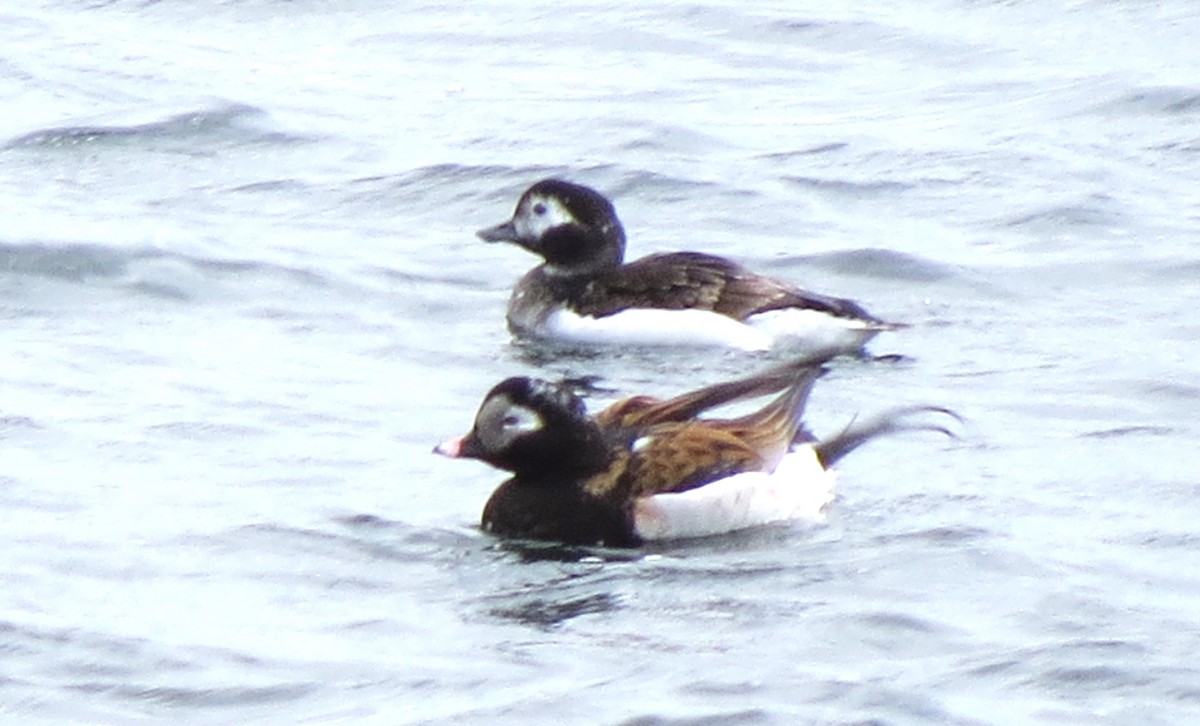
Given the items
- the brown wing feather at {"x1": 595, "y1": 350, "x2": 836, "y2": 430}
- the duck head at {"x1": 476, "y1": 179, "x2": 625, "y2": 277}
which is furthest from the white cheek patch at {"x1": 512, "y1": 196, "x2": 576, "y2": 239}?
the brown wing feather at {"x1": 595, "y1": 350, "x2": 836, "y2": 430}

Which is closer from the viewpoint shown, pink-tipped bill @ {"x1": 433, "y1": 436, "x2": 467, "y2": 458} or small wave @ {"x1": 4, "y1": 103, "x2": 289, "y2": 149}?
pink-tipped bill @ {"x1": 433, "y1": 436, "x2": 467, "y2": 458}

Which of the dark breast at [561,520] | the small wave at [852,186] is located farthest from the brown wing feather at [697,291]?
the dark breast at [561,520]

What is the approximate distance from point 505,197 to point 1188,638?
8112 mm

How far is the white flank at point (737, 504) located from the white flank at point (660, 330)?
9.67ft

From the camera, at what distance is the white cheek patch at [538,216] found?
14.8m

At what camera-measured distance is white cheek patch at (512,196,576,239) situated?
581 inches

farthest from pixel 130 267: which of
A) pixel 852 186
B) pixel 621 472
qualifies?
pixel 621 472

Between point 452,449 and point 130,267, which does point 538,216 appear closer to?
point 130,267

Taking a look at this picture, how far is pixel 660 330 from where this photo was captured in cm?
1400

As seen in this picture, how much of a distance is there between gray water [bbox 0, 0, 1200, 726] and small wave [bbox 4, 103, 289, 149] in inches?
1.4

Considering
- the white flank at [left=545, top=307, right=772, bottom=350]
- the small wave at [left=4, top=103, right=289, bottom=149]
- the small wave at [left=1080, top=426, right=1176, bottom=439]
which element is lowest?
the white flank at [left=545, top=307, right=772, bottom=350]

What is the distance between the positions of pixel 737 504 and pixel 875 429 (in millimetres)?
1138

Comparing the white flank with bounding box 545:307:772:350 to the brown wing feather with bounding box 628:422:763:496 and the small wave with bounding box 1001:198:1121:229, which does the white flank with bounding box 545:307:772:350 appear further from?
the brown wing feather with bounding box 628:422:763:496

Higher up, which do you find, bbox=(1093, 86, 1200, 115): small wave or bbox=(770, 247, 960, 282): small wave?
bbox=(1093, 86, 1200, 115): small wave
